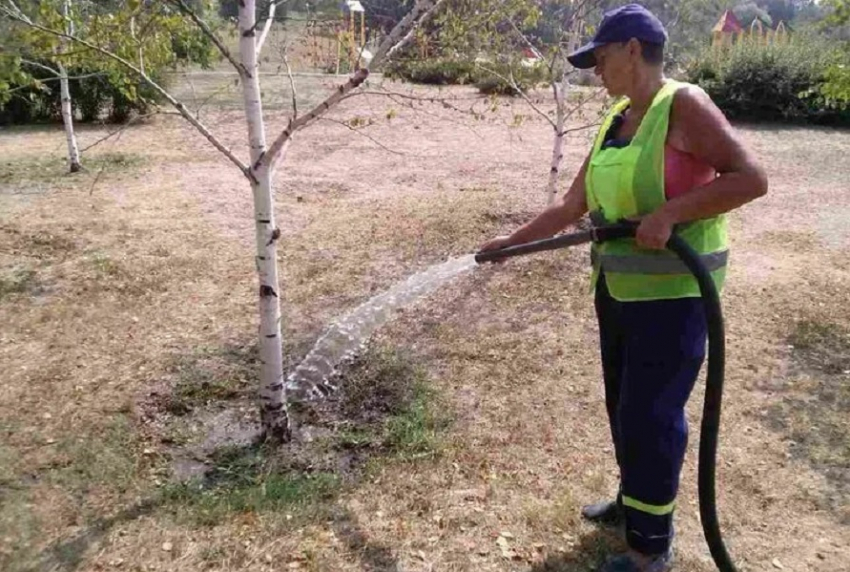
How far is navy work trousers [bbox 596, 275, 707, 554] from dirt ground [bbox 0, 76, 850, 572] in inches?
16.2

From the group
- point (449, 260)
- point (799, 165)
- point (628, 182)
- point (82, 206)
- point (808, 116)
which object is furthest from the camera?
point (808, 116)

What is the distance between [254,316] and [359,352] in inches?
37.5

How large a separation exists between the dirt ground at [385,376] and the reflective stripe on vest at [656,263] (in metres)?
1.19

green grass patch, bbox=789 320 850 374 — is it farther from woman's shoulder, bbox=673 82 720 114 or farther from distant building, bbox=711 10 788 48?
distant building, bbox=711 10 788 48

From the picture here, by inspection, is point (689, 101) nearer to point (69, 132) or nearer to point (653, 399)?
point (653, 399)

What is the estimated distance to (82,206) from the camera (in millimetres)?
7812

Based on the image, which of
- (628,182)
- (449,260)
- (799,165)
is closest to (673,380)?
(628,182)

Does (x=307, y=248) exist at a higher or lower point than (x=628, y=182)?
lower

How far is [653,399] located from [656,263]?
454mm

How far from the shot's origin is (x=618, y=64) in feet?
7.48

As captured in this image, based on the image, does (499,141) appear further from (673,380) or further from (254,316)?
(673,380)

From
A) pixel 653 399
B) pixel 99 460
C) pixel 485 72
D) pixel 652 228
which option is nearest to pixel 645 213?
pixel 652 228

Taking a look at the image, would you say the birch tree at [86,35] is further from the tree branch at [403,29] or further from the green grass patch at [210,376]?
the green grass patch at [210,376]

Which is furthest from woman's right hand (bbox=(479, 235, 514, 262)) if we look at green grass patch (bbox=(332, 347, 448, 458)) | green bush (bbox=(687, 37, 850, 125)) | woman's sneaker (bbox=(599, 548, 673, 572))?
green bush (bbox=(687, 37, 850, 125))
